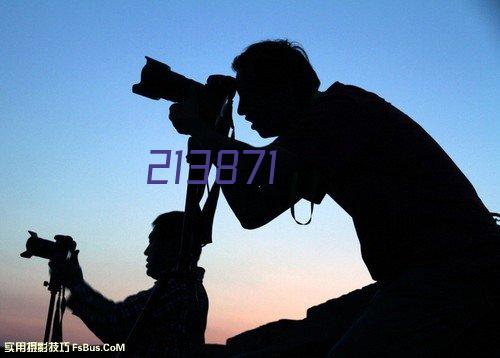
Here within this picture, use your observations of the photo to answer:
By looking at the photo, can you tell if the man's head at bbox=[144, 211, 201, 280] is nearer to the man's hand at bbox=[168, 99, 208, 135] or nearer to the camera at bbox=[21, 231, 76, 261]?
the camera at bbox=[21, 231, 76, 261]

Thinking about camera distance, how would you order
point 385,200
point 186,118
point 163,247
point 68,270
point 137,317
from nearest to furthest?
point 385,200 < point 186,118 < point 137,317 < point 68,270 < point 163,247

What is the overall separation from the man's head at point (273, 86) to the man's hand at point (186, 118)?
0.20 m

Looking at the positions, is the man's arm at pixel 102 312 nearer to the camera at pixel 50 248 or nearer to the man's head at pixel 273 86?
the camera at pixel 50 248

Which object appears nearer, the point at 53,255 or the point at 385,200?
the point at 385,200

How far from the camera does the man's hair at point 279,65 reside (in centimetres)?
213

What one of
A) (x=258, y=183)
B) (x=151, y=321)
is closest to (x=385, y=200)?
(x=258, y=183)

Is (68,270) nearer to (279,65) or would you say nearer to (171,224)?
(171,224)

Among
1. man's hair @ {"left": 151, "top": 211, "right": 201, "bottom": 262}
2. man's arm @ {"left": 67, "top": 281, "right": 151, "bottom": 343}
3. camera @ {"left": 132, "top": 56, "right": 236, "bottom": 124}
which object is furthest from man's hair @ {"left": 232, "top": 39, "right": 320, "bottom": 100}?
man's hair @ {"left": 151, "top": 211, "right": 201, "bottom": 262}

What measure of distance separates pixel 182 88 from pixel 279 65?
1.55ft

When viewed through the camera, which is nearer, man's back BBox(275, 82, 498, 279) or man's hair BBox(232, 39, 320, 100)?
man's back BBox(275, 82, 498, 279)

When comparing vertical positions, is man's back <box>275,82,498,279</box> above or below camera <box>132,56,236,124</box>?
below

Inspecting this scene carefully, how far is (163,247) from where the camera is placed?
4.10 metres

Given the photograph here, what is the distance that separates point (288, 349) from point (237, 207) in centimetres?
70

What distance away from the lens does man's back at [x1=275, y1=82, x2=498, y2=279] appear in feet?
5.28
